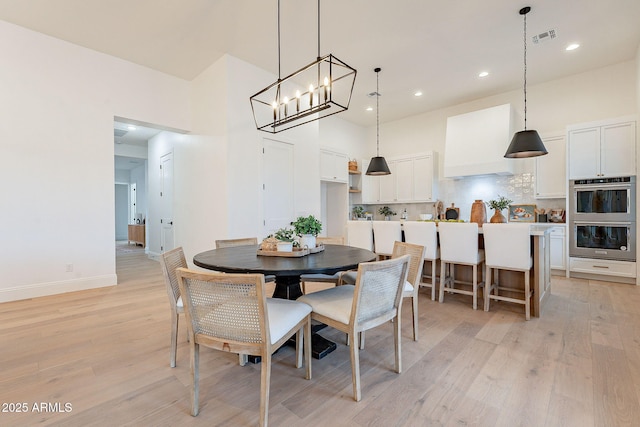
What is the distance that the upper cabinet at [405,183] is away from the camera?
601 cm

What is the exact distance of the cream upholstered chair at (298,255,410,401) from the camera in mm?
1581

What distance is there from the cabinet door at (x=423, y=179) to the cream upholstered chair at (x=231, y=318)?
5220 millimetres

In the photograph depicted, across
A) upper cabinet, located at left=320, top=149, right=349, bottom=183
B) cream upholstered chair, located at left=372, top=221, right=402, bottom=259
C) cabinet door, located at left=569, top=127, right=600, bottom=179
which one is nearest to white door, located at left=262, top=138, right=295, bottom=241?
upper cabinet, located at left=320, top=149, right=349, bottom=183

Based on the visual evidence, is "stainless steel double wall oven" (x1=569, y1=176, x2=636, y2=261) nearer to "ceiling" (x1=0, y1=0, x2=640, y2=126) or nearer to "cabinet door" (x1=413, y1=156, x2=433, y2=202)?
"ceiling" (x1=0, y1=0, x2=640, y2=126)

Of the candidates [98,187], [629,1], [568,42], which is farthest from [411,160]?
[98,187]

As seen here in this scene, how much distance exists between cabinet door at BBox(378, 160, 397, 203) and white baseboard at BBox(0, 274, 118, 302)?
209 inches

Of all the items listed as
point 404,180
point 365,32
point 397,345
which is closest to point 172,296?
point 397,345

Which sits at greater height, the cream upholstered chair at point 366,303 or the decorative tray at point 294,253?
Answer: the decorative tray at point 294,253

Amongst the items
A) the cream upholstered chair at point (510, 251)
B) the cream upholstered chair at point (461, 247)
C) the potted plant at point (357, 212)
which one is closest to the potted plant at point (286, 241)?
the cream upholstered chair at point (461, 247)

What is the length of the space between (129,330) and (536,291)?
3870 millimetres

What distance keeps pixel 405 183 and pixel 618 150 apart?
10.7 ft

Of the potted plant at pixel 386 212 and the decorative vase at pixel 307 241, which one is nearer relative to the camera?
the decorative vase at pixel 307 241

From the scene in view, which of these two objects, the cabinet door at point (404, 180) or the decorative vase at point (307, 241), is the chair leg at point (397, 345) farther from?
the cabinet door at point (404, 180)

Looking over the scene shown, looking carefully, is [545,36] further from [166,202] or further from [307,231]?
[166,202]
